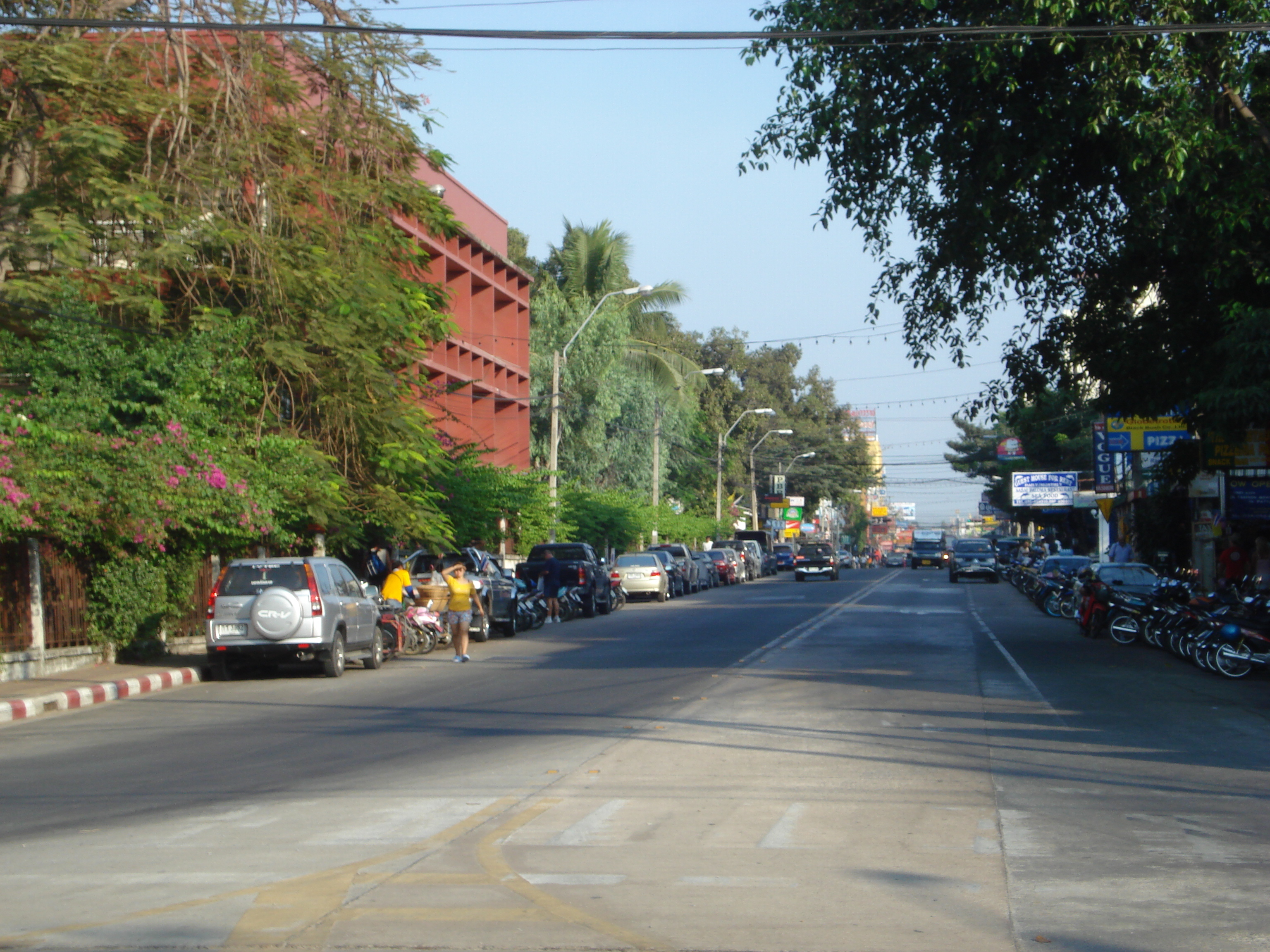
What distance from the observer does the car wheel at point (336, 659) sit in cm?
1978

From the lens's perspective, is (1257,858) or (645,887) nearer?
(645,887)

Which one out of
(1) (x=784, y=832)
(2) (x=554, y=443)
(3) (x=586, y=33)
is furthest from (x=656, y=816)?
(2) (x=554, y=443)

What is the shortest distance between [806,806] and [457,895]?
10.5ft

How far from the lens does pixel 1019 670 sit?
19250mm

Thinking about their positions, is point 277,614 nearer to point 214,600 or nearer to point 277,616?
point 277,616

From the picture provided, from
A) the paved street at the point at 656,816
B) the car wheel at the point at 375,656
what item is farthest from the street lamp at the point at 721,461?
the paved street at the point at 656,816

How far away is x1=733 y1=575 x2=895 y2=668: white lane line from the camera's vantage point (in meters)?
21.9

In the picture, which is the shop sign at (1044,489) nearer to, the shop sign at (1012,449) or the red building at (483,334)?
the shop sign at (1012,449)

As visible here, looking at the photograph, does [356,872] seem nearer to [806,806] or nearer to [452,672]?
[806,806]

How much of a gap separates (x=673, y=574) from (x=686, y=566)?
2257 mm

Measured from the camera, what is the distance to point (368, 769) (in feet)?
36.3

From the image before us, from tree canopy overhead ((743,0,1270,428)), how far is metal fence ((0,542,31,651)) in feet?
38.9

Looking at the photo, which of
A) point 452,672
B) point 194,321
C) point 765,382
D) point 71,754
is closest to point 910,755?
point 71,754

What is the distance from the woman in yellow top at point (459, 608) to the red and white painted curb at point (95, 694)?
162 inches
